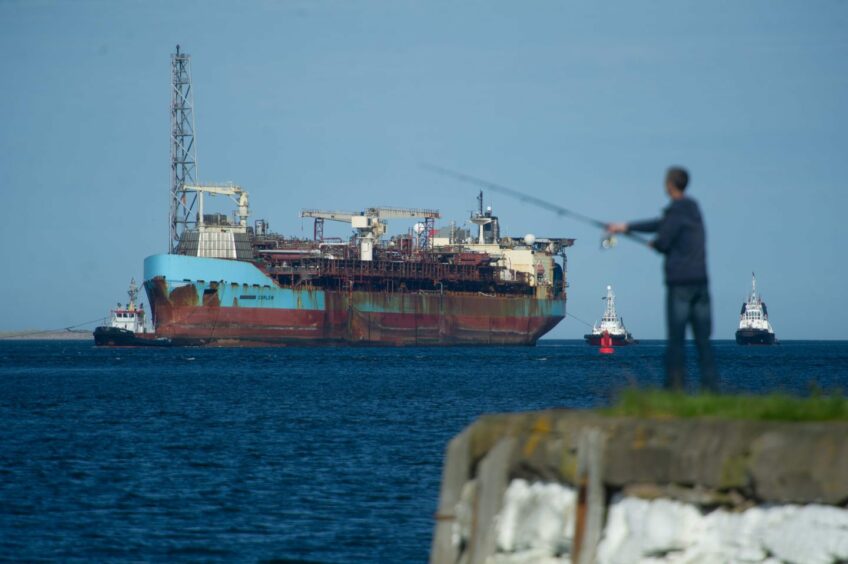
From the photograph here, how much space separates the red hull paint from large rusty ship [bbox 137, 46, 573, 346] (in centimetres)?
9

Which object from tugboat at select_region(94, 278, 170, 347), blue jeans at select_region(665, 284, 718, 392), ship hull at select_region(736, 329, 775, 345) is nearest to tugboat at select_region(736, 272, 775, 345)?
ship hull at select_region(736, 329, 775, 345)

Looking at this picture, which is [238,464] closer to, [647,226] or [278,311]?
[647,226]


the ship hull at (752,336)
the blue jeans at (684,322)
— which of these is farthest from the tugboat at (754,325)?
the blue jeans at (684,322)

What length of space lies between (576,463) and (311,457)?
15489 mm

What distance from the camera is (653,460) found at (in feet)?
17.9

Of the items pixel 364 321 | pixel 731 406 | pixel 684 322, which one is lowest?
pixel 731 406

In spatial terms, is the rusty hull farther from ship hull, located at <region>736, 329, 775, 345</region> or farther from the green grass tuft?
the green grass tuft

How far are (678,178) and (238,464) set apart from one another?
47.0 ft

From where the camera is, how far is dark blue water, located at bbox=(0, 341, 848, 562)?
1309cm

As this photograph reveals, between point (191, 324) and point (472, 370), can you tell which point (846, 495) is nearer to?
point (472, 370)

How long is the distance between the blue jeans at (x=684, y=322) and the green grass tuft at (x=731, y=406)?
0.64m

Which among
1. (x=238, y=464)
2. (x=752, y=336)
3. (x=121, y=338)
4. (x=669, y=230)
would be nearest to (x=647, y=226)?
(x=669, y=230)

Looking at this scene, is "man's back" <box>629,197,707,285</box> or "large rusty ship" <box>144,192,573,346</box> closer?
"man's back" <box>629,197,707,285</box>

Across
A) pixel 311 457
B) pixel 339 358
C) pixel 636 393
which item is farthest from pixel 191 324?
pixel 636 393
